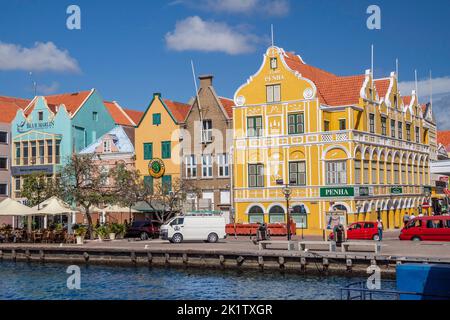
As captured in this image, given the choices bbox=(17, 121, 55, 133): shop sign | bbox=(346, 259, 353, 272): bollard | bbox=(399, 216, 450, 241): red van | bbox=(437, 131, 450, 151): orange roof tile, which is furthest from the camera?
bbox=(437, 131, 450, 151): orange roof tile

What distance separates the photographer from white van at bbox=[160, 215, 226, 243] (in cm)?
5259

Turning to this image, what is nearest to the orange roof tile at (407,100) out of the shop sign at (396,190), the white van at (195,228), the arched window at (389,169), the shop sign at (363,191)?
the arched window at (389,169)

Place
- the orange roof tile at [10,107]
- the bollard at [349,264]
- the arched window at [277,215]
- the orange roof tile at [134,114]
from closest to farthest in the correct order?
the bollard at [349,264] → the arched window at [277,215] → the orange roof tile at [10,107] → the orange roof tile at [134,114]

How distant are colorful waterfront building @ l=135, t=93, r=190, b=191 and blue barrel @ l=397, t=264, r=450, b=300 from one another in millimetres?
50668

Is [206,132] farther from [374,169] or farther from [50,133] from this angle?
[50,133]

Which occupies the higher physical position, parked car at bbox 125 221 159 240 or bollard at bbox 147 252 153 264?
parked car at bbox 125 221 159 240

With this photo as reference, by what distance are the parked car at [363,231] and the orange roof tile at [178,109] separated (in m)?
24.8

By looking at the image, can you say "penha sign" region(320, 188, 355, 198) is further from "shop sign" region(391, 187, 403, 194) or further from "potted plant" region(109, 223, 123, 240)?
"potted plant" region(109, 223, 123, 240)

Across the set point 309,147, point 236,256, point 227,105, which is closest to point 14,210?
point 236,256

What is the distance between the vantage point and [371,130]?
66750 mm

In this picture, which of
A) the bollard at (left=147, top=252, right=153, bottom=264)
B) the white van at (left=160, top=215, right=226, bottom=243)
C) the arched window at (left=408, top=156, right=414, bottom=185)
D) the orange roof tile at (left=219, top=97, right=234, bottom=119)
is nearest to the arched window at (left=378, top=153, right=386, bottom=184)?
the arched window at (left=408, top=156, right=414, bottom=185)

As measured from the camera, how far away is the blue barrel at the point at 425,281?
2070cm

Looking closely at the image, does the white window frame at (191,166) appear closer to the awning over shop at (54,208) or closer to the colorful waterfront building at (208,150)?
the colorful waterfront building at (208,150)

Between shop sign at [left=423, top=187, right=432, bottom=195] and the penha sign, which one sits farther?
shop sign at [left=423, top=187, right=432, bottom=195]
